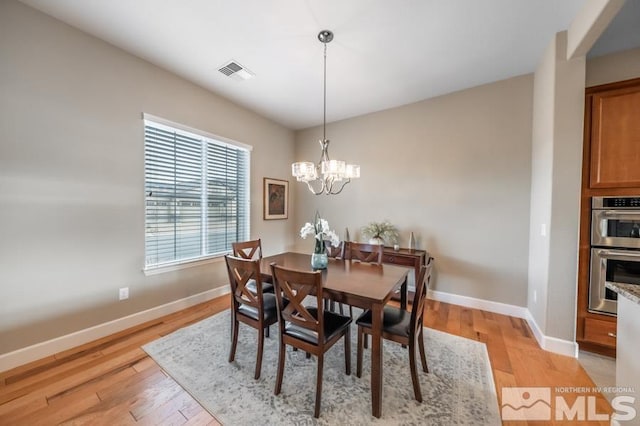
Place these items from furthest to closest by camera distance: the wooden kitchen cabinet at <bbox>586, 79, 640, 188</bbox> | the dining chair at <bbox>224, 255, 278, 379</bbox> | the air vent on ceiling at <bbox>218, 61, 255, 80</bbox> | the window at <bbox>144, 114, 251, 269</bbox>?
the window at <bbox>144, 114, 251, 269</bbox> → the air vent on ceiling at <bbox>218, 61, 255, 80</bbox> → the wooden kitchen cabinet at <bbox>586, 79, 640, 188</bbox> → the dining chair at <bbox>224, 255, 278, 379</bbox>

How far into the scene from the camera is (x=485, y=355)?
86.6 inches

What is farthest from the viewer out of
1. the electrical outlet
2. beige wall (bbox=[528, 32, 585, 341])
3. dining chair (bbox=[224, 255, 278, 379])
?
the electrical outlet

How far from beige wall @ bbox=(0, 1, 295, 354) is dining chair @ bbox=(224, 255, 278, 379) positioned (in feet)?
4.61

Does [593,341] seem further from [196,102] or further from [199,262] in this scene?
[196,102]

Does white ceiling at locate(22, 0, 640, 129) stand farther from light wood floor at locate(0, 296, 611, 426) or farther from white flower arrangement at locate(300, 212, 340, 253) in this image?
light wood floor at locate(0, 296, 611, 426)

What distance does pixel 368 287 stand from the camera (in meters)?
1.80

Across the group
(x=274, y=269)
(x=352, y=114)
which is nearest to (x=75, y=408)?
(x=274, y=269)

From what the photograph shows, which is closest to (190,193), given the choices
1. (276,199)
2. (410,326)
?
(276,199)

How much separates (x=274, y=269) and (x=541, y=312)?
272 cm

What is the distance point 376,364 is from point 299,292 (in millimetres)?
678

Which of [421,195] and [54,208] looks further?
[421,195]

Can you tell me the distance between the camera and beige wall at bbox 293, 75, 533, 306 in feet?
9.61

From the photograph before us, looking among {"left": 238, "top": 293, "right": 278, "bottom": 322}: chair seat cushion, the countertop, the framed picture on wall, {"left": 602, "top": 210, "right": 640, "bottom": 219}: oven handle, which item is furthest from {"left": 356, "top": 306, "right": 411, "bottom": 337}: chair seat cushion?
the framed picture on wall

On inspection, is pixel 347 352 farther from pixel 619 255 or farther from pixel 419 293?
pixel 619 255
